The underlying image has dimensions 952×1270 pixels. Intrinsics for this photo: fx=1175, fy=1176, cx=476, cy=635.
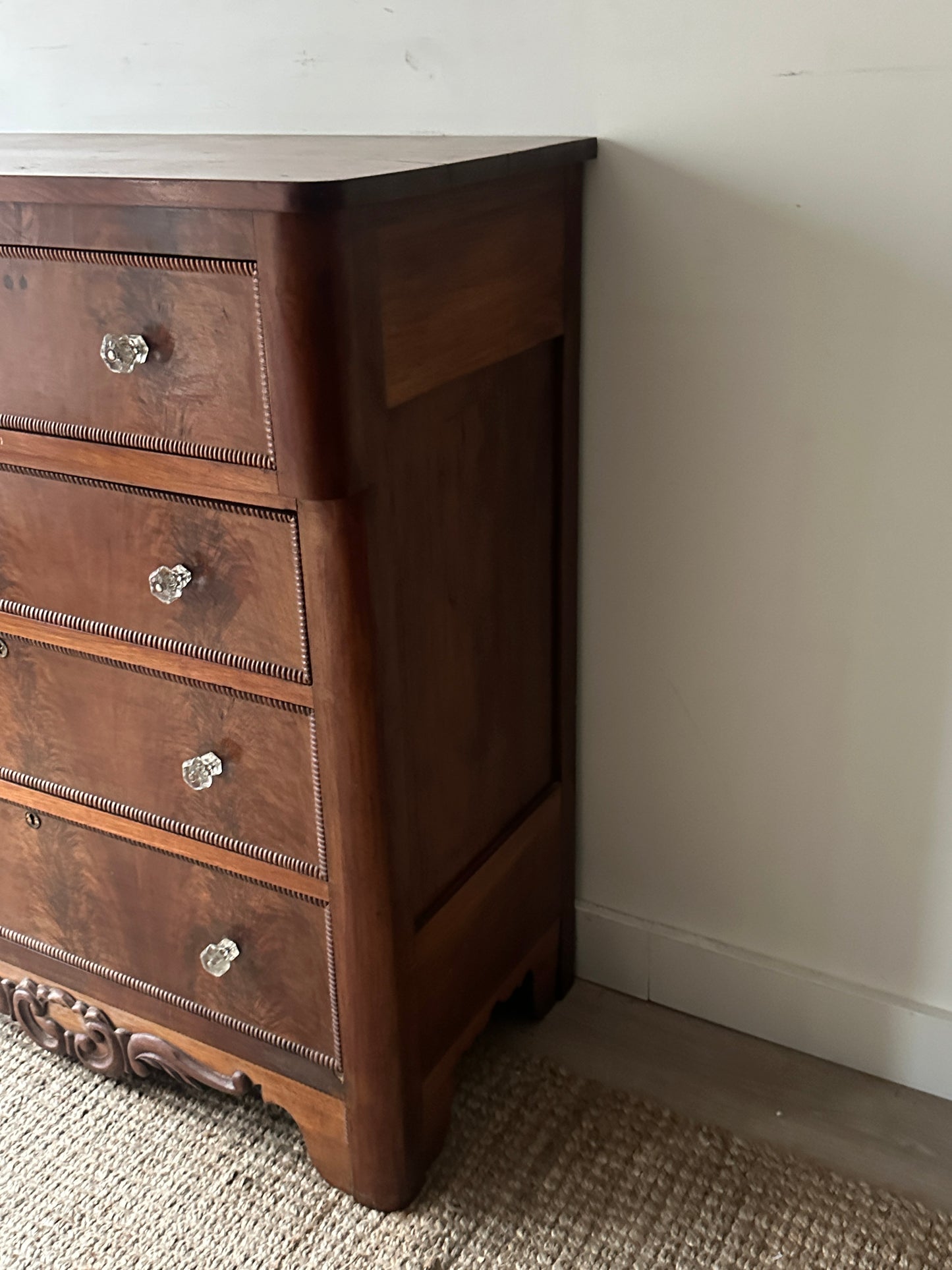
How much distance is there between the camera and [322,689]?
1087 millimetres

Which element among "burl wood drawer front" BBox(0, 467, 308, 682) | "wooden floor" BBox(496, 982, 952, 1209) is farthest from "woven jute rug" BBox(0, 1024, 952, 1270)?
"burl wood drawer front" BBox(0, 467, 308, 682)

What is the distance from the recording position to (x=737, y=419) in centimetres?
130

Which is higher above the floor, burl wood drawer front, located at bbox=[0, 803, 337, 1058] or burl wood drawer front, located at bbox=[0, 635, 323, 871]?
burl wood drawer front, located at bbox=[0, 635, 323, 871]

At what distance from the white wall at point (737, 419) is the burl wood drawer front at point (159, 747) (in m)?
0.48

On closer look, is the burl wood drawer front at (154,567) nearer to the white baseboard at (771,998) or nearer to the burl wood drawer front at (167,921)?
the burl wood drawer front at (167,921)

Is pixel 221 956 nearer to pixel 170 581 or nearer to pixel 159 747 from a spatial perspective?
pixel 159 747

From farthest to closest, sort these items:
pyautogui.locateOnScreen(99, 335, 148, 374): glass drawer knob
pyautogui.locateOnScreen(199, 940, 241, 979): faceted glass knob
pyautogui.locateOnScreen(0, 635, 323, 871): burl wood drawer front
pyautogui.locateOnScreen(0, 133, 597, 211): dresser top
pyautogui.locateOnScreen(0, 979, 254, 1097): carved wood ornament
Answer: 1. pyautogui.locateOnScreen(0, 979, 254, 1097): carved wood ornament
2. pyautogui.locateOnScreen(199, 940, 241, 979): faceted glass knob
3. pyautogui.locateOnScreen(0, 635, 323, 871): burl wood drawer front
4. pyautogui.locateOnScreen(99, 335, 148, 374): glass drawer knob
5. pyautogui.locateOnScreen(0, 133, 597, 211): dresser top

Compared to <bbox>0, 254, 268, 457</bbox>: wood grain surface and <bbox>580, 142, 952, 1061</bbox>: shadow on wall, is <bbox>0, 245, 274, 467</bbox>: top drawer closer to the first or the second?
<bbox>0, 254, 268, 457</bbox>: wood grain surface

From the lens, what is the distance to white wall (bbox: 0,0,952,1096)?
1170mm

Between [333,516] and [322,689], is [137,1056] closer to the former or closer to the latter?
[322,689]

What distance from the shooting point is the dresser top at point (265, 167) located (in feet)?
3.01

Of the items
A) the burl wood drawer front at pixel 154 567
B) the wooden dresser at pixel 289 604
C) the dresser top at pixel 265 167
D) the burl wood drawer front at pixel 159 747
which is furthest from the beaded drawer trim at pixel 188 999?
the dresser top at pixel 265 167

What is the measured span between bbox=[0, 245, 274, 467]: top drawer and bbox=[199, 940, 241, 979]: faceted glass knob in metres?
0.54

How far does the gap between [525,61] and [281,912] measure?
0.95 metres
